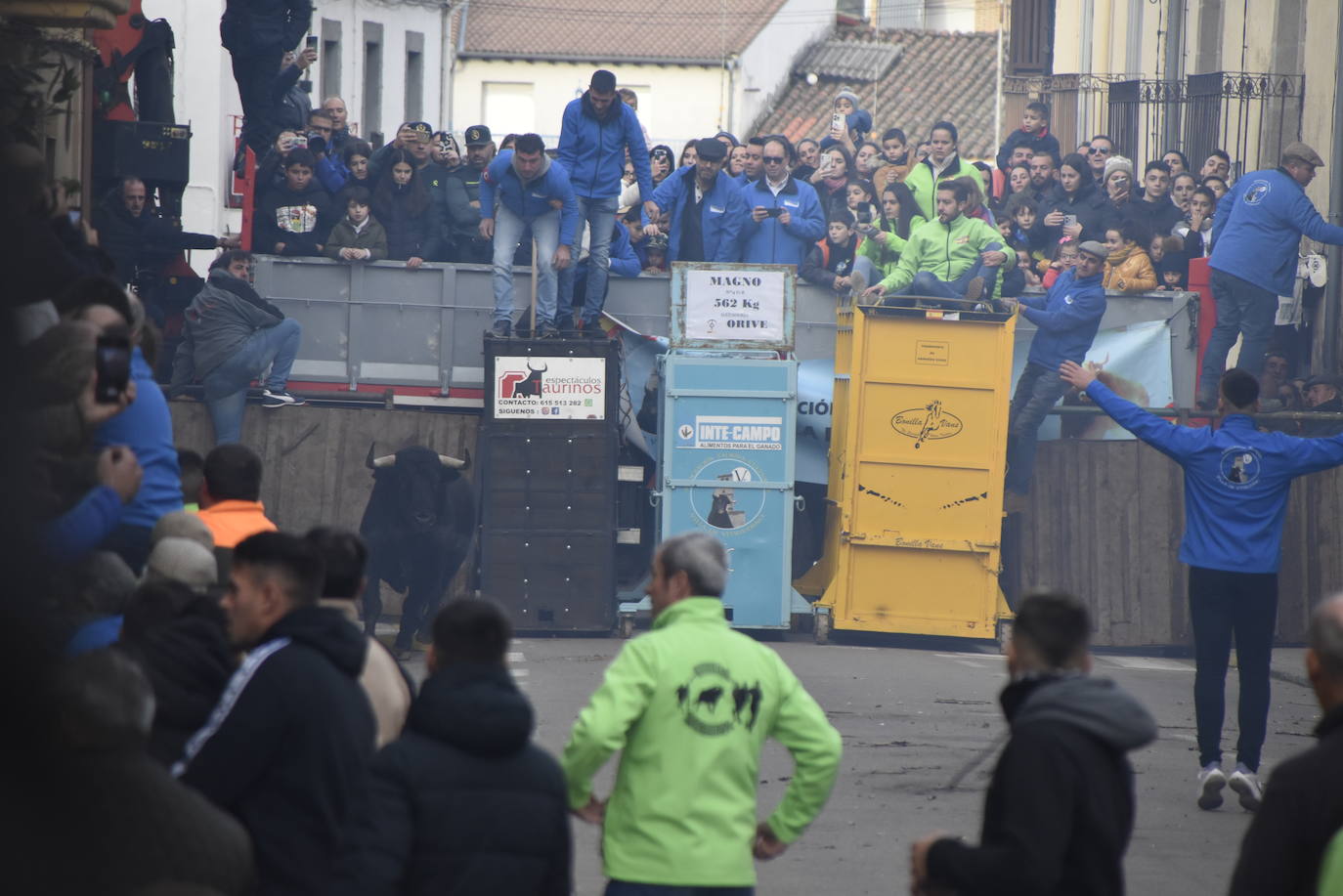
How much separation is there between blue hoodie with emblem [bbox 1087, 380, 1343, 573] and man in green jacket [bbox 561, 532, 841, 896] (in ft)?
16.3

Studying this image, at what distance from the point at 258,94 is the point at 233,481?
12.3 m

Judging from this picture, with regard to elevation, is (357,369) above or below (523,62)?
below

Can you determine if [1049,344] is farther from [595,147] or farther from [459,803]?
[459,803]

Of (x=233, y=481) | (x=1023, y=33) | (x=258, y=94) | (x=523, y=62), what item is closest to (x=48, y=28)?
(x=233, y=481)

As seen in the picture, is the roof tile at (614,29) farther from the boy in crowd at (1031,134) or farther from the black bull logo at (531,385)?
the black bull logo at (531,385)

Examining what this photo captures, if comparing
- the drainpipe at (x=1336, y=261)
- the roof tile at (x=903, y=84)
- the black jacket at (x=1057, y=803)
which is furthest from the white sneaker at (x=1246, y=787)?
the roof tile at (x=903, y=84)

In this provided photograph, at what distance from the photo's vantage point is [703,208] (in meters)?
18.0

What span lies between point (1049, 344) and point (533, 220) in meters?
4.66

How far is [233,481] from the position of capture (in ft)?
20.1

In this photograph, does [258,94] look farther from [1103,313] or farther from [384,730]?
[384,730]

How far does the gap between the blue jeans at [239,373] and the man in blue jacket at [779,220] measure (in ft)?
13.7

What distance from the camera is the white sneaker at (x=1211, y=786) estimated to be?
10.1 metres

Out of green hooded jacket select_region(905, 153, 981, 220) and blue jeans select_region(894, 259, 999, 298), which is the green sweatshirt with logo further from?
green hooded jacket select_region(905, 153, 981, 220)

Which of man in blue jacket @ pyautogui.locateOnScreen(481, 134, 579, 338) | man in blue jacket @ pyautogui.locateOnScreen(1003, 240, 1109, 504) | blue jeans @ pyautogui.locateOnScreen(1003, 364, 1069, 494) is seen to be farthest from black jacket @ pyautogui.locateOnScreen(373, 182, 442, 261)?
blue jeans @ pyautogui.locateOnScreen(1003, 364, 1069, 494)
